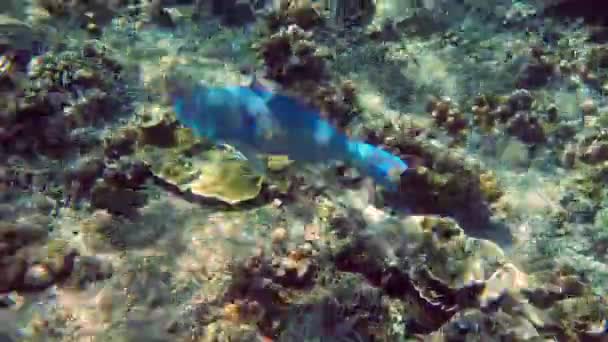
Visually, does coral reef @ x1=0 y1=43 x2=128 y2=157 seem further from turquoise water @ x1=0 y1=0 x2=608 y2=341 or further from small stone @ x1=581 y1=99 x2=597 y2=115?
small stone @ x1=581 y1=99 x2=597 y2=115

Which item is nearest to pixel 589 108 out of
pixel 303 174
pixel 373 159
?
pixel 303 174

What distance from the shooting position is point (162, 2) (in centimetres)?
582

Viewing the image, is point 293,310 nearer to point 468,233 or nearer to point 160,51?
point 468,233

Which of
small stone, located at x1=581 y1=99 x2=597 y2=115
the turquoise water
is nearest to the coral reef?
the turquoise water

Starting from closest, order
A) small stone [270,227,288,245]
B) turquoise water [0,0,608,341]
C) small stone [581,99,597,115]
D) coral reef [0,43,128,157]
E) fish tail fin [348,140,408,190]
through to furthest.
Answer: fish tail fin [348,140,408,190] < turquoise water [0,0,608,341] < small stone [270,227,288,245] < coral reef [0,43,128,157] < small stone [581,99,597,115]

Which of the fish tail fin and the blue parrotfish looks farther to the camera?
the fish tail fin

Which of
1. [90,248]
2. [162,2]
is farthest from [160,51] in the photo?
[90,248]

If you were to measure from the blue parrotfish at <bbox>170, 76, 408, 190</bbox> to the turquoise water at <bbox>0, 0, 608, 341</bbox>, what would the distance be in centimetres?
1

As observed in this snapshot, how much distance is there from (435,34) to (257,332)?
4.18 m

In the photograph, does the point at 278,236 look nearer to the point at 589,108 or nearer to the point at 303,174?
the point at 303,174

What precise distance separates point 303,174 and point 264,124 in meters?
1.34

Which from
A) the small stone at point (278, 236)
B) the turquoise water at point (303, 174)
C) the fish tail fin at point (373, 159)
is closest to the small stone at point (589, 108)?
the turquoise water at point (303, 174)

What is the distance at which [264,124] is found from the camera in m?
2.29

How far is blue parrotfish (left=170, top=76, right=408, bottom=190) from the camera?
7.31 ft
